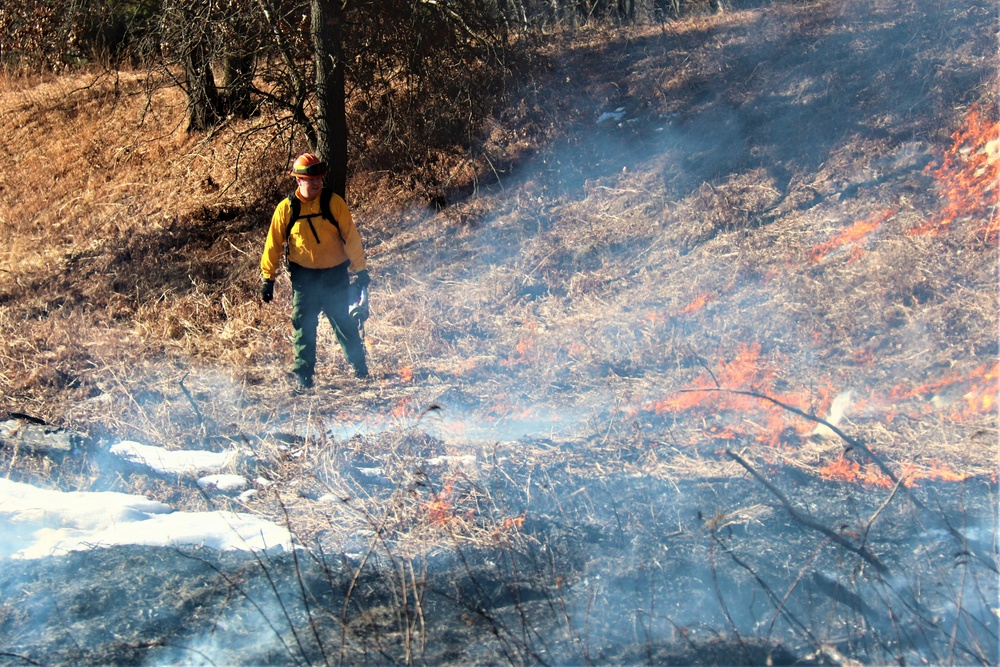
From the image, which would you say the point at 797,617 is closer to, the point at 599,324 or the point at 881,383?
the point at 881,383

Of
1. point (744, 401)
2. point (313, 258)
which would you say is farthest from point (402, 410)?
point (744, 401)

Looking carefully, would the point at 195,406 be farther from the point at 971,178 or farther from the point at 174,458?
the point at 971,178

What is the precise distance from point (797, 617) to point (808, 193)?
525 centimetres

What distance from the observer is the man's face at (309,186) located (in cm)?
546

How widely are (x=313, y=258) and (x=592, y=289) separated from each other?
107 inches

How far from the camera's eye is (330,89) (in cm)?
833

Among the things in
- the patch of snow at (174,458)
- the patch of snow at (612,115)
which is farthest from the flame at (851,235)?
the patch of snow at (174,458)

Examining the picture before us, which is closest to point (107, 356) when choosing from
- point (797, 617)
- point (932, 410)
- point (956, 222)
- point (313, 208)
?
point (313, 208)

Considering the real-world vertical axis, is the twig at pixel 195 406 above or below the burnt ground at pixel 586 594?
above

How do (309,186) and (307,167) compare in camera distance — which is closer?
Answer: (307,167)

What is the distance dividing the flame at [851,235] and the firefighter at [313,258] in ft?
12.8

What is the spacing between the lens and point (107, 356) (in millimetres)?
7105

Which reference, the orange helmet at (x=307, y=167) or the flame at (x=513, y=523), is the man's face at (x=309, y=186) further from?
the flame at (x=513, y=523)

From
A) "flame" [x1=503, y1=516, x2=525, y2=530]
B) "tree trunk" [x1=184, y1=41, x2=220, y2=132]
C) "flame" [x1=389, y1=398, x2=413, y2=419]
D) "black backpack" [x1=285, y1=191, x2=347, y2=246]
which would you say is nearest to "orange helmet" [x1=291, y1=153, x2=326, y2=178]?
"black backpack" [x1=285, y1=191, x2=347, y2=246]
